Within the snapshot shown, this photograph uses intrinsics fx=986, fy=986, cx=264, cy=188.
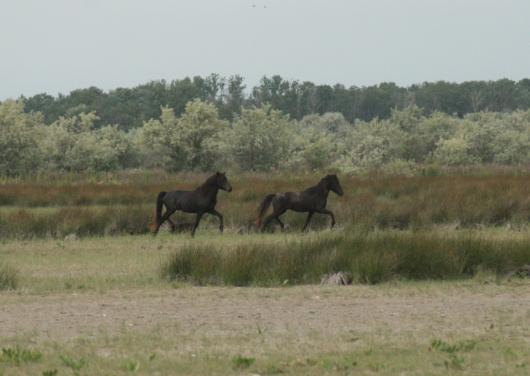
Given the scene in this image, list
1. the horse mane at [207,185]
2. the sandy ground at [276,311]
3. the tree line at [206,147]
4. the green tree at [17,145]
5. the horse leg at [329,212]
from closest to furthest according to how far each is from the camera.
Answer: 1. the sandy ground at [276,311]
2. the horse leg at [329,212]
3. the horse mane at [207,185]
4. the green tree at [17,145]
5. the tree line at [206,147]

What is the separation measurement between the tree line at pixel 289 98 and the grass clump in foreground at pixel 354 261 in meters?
116

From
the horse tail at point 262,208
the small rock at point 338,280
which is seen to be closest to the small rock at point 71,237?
the horse tail at point 262,208

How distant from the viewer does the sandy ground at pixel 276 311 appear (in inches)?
420

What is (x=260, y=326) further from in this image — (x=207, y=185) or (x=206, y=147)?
(x=206, y=147)

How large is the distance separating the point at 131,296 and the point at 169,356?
177 inches

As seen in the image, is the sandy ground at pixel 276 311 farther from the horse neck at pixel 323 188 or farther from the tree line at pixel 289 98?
the tree line at pixel 289 98

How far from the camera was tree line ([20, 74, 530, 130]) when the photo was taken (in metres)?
140

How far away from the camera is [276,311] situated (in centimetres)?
1184

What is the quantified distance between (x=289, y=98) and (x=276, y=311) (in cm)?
14882

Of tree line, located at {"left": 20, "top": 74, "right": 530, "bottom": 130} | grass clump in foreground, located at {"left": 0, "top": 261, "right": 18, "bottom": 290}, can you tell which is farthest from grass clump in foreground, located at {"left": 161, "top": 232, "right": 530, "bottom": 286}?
tree line, located at {"left": 20, "top": 74, "right": 530, "bottom": 130}

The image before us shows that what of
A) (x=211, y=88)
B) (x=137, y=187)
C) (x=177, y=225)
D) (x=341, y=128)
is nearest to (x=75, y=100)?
(x=211, y=88)

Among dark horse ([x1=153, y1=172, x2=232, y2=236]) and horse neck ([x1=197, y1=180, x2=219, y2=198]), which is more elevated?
horse neck ([x1=197, y1=180, x2=219, y2=198])

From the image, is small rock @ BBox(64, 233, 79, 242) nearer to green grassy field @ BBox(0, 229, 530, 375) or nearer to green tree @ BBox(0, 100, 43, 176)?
green grassy field @ BBox(0, 229, 530, 375)

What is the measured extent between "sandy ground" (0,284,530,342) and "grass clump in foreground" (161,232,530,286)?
73cm
